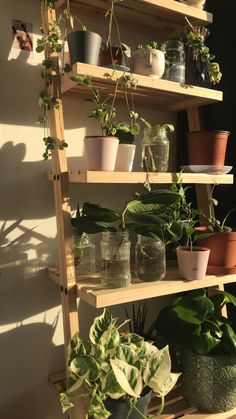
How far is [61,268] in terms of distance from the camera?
0.97 m

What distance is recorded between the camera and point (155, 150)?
1.09m

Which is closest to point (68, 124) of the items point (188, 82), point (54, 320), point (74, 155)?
point (74, 155)

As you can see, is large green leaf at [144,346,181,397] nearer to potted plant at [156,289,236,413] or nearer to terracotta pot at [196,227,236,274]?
potted plant at [156,289,236,413]

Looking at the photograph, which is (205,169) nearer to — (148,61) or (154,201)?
(154,201)

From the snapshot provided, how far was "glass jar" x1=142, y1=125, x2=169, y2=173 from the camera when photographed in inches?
42.6

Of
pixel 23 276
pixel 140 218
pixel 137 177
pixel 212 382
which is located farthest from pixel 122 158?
pixel 212 382

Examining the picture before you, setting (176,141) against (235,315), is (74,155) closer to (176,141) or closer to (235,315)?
(176,141)

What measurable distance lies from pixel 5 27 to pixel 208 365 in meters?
1.25

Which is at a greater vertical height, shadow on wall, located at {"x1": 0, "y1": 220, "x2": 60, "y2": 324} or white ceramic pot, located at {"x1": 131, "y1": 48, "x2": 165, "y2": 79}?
white ceramic pot, located at {"x1": 131, "y1": 48, "x2": 165, "y2": 79}

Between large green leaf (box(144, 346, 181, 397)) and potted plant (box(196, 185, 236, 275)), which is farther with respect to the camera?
potted plant (box(196, 185, 236, 275))

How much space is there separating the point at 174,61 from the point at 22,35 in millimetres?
514

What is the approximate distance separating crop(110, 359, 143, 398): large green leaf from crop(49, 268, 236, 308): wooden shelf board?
15 centimetres

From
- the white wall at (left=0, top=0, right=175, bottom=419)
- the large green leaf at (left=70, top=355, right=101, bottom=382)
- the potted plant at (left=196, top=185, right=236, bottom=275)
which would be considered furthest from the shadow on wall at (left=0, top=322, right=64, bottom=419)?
the potted plant at (left=196, top=185, right=236, bottom=275)

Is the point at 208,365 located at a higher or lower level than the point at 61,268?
lower
